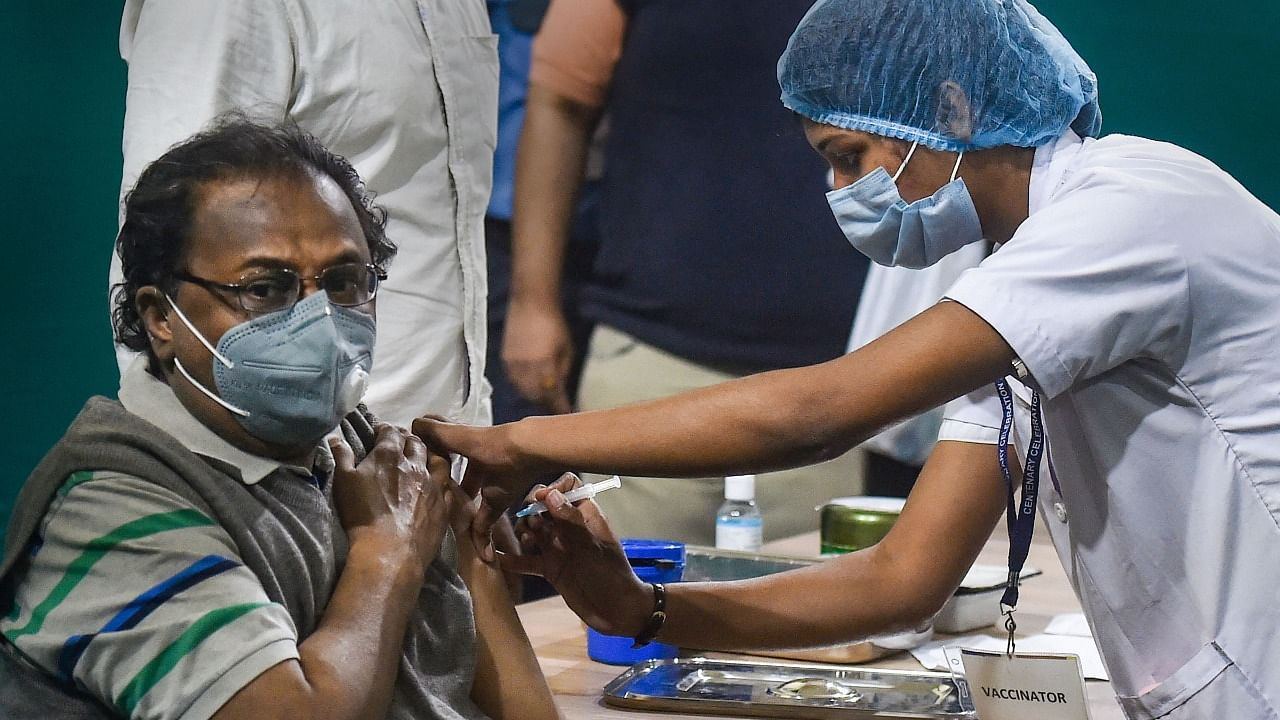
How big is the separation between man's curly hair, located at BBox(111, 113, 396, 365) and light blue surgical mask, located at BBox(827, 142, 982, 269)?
59 centimetres

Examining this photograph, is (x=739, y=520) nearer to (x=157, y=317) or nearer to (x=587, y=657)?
(x=587, y=657)

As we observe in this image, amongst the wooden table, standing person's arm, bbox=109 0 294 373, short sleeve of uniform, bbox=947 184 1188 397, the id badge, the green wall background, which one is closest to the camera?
short sleeve of uniform, bbox=947 184 1188 397

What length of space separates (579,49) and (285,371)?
7.92 feet

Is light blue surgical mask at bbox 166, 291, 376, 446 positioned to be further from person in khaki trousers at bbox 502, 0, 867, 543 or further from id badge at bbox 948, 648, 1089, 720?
person in khaki trousers at bbox 502, 0, 867, 543

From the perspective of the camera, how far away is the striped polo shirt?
3.84 ft

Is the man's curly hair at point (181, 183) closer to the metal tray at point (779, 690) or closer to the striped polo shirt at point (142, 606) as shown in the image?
the striped polo shirt at point (142, 606)

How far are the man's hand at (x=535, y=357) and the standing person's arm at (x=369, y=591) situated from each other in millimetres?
2047

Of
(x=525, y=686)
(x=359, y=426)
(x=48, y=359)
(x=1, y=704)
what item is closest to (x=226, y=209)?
(x=359, y=426)

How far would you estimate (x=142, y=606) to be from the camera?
46.9 inches

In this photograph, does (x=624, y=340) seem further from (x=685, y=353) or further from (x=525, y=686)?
(x=525, y=686)

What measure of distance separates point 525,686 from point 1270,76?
2705 mm

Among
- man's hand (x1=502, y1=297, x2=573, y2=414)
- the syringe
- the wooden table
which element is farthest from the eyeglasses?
man's hand (x1=502, y1=297, x2=573, y2=414)

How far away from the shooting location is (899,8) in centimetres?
161

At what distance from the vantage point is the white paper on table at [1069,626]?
2.15 meters
